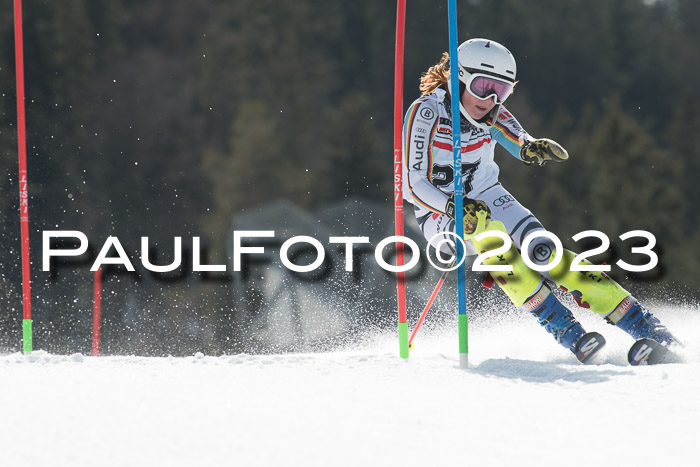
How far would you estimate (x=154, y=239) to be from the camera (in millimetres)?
31578

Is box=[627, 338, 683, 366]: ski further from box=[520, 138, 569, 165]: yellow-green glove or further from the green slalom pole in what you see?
box=[520, 138, 569, 165]: yellow-green glove

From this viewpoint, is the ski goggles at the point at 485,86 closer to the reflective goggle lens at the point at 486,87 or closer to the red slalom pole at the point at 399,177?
the reflective goggle lens at the point at 486,87

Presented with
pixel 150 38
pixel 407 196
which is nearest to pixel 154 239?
pixel 150 38

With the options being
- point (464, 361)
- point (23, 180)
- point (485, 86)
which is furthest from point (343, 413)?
point (23, 180)

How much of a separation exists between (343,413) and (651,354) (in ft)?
6.57

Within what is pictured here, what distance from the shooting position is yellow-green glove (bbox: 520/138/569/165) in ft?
15.6

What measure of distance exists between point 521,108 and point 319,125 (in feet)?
34.2

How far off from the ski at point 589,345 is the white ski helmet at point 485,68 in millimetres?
1367

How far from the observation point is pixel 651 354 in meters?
4.44

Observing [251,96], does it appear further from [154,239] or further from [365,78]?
[154,239]

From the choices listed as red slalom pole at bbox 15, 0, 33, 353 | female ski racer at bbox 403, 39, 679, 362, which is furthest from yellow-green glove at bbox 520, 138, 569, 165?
red slalom pole at bbox 15, 0, 33, 353

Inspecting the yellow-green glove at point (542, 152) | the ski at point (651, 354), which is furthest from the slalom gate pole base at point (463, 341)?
the yellow-green glove at point (542, 152)

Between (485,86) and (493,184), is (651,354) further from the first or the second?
(485,86)

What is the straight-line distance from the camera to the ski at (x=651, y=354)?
444 cm
